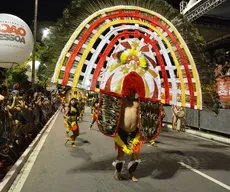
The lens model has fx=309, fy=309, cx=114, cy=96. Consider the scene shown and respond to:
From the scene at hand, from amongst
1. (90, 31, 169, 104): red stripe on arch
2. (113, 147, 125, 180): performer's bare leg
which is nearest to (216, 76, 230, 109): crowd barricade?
(90, 31, 169, 104): red stripe on arch

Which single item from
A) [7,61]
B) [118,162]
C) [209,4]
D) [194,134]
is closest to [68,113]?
[7,61]

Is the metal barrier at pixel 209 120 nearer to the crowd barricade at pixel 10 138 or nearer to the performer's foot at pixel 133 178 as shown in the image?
the crowd barricade at pixel 10 138

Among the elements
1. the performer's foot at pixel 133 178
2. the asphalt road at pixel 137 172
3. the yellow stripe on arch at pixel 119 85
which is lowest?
the asphalt road at pixel 137 172

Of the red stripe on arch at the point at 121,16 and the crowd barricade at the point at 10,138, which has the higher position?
the red stripe on arch at the point at 121,16

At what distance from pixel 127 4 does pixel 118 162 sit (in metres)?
3.06

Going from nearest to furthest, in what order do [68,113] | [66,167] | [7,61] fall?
[66,167], [7,61], [68,113]

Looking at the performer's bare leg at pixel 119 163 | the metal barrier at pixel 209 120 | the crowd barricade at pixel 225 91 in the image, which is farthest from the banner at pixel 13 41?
the crowd barricade at pixel 225 91

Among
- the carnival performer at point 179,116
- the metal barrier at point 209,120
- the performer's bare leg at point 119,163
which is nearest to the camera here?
the performer's bare leg at point 119,163

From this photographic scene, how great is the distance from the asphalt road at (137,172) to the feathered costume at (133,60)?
0.65 m

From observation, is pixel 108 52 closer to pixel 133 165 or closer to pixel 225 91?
pixel 133 165

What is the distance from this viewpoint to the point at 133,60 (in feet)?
19.7

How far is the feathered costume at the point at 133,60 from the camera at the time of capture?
569 cm

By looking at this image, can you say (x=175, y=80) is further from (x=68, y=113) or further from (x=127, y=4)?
(x=68, y=113)

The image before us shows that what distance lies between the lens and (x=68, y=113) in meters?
10.5
